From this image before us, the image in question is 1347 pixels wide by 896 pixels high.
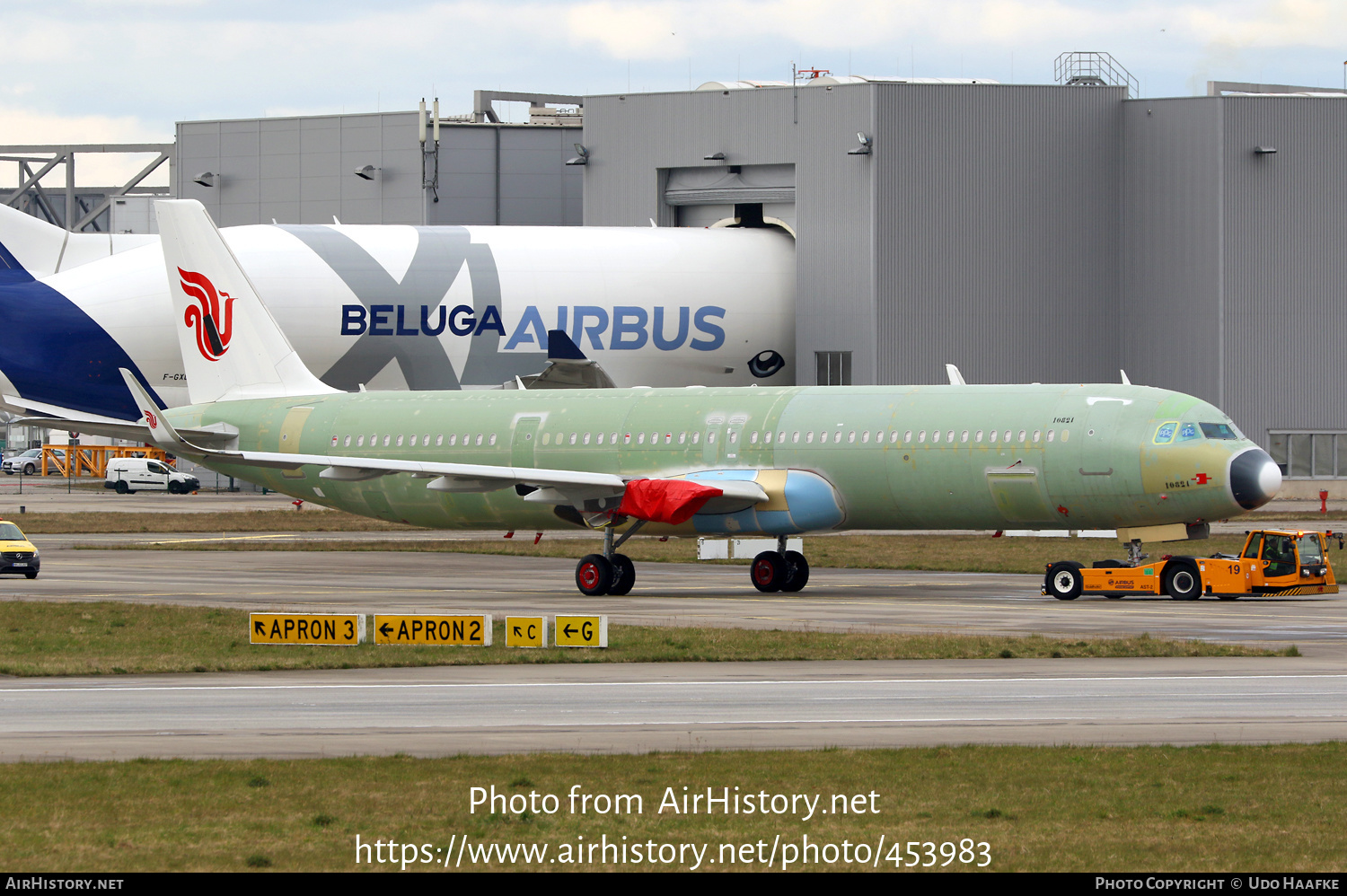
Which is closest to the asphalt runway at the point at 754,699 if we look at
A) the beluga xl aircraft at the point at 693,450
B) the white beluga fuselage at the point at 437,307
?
the beluga xl aircraft at the point at 693,450

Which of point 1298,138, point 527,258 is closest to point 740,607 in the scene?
point 527,258

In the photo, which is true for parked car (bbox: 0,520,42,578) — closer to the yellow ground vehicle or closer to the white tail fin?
the white tail fin

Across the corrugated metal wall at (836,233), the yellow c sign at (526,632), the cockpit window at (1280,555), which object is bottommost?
the yellow c sign at (526,632)

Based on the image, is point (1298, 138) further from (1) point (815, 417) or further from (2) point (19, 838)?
(2) point (19, 838)

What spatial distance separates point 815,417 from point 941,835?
27.3 meters

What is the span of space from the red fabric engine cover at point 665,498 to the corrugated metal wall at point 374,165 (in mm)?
51749

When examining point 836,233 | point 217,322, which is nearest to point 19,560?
point 217,322

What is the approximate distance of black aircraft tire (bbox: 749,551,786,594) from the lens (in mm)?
41594

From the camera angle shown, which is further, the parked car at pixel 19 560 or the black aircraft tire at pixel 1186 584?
the parked car at pixel 19 560

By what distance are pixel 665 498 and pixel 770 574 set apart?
343 centimetres

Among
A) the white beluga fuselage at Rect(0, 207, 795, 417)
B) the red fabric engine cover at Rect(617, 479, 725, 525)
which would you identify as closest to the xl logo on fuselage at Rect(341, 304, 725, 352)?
the white beluga fuselage at Rect(0, 207, 795, 417)

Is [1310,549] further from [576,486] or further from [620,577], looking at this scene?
[576,486]

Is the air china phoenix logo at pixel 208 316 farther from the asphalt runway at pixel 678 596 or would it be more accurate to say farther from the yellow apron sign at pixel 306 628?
the yellow apron sign at pixel 306 628

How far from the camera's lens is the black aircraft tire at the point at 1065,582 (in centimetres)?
3784
